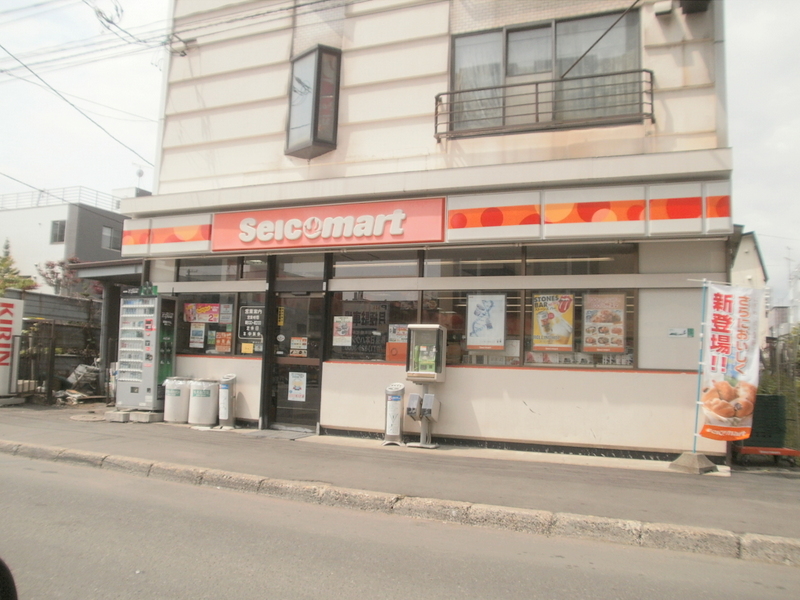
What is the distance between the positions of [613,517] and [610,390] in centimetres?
327

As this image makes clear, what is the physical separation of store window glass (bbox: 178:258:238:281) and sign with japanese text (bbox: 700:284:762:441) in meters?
8.38

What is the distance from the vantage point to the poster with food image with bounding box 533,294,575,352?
901cm

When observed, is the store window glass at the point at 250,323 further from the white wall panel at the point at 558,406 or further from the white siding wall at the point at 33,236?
the white siding wall at the point at 33,236

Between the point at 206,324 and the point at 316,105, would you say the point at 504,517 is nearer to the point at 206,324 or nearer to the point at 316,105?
the point at 316,105

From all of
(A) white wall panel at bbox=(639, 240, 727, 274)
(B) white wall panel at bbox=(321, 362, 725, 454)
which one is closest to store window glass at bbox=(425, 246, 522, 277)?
(B) white wall panel at bbox=(321, 362, 725, 454)

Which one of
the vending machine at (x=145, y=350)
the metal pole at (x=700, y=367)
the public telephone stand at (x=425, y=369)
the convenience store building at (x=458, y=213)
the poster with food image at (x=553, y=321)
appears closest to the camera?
the metal pole at (x=700, y=367)

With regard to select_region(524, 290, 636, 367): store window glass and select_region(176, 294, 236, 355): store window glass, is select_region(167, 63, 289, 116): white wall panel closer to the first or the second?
select_region(176, 294, 236, 355): store window glass

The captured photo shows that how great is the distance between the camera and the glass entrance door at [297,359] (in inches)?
422

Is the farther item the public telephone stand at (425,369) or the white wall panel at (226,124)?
the white wall panel at (226,124)

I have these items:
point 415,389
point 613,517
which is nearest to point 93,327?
point 415,389

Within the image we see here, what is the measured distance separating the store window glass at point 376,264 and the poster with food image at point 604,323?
284 centimetres

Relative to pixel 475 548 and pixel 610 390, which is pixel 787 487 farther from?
pixel 475 548

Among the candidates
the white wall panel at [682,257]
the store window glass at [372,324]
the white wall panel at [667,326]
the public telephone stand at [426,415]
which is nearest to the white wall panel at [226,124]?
the store window glass at [372,324]

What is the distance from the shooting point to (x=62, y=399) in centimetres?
1404
